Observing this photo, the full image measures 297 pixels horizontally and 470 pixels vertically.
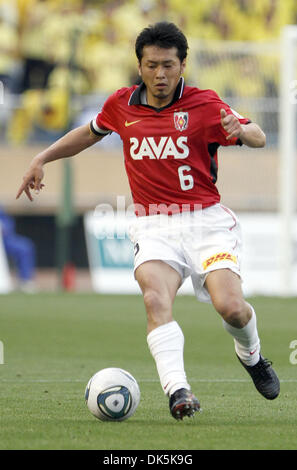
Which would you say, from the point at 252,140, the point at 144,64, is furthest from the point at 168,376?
the point at 144,64

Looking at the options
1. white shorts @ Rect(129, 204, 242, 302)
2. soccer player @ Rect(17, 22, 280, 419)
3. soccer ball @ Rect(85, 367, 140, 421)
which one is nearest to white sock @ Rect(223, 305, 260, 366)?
soccer player @ Rect(17, 22, 280, 419)

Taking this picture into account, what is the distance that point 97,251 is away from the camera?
2005 cm

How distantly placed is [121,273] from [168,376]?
13.9m

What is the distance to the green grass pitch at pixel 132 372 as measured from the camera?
549cm

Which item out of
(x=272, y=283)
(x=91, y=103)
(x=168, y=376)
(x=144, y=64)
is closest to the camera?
(x=168, y=376)

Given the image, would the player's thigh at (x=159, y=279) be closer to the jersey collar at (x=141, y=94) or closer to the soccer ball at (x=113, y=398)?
the soccer ball at (x=113, y=398)

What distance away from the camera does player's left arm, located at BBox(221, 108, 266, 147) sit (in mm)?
6109

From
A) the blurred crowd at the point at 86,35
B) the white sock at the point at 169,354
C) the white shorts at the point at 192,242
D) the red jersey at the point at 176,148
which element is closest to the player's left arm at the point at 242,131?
the red jersey at the point at 176,148

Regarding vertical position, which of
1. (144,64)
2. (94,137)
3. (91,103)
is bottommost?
(91,103)

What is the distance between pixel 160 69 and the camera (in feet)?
20.7

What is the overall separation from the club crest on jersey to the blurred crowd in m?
16.3

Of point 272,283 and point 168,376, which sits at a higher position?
point 168,376
